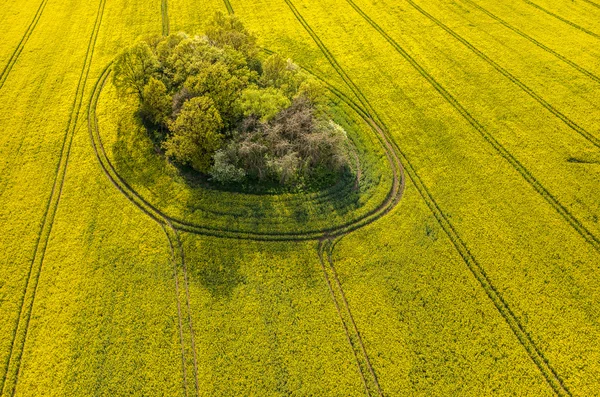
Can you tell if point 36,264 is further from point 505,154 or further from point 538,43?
point 538,43

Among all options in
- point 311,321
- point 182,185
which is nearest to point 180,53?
point 182,185

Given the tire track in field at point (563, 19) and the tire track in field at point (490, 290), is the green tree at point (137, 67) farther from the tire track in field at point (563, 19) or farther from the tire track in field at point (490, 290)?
the tire track in field at point (563, 19)

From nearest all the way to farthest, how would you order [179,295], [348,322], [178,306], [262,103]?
[348,322] < [178,306] < [179,295] < [262,103]

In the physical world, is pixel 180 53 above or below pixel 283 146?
above

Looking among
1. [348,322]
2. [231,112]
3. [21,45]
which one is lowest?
[348,322]

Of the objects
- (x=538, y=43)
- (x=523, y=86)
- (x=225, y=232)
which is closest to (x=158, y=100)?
(x=225, y=232)

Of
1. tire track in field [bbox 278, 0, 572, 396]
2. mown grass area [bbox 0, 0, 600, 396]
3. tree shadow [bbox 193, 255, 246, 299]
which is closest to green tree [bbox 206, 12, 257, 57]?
mown grass area [bbox 0, 0, 600, 396]

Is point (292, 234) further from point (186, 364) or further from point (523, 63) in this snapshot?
point (523, 63)
